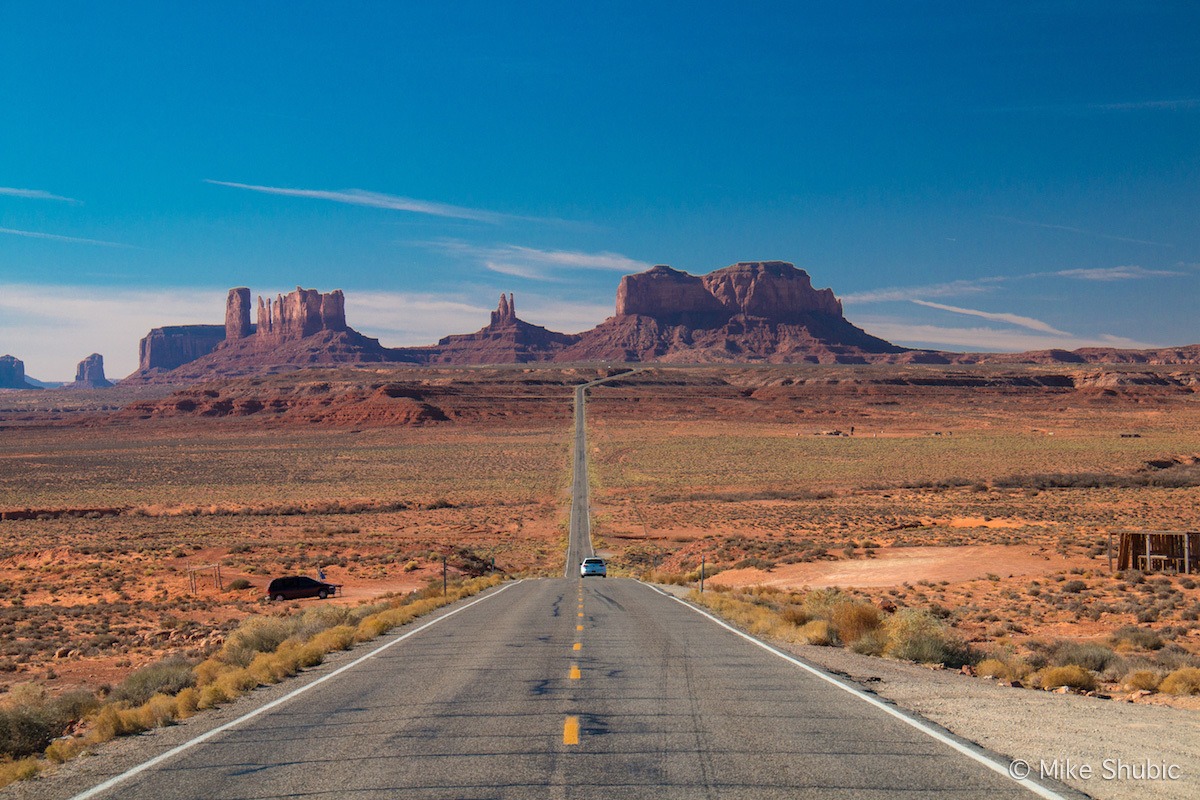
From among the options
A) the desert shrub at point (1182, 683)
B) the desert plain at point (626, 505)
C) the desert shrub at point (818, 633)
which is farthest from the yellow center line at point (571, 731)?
the desert shrub at point (818, 633)

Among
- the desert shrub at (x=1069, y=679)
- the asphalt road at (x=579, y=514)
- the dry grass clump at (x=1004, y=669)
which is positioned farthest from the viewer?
the asphalt road at (x=579, y=514)

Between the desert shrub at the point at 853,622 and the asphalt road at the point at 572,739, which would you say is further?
the desert shrub at the point at 853,622

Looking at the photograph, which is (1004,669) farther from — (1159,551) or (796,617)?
(1159,551)

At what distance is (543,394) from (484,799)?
5768 inches

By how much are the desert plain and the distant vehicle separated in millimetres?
679

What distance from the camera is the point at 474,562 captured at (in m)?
42.1

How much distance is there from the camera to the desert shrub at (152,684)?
12.0 metres

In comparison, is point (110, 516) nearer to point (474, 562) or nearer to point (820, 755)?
point (474, 562)

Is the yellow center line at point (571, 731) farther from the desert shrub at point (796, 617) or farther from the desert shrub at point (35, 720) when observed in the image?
the desert shrub at point (796, 617)

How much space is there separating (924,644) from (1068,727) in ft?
18.5

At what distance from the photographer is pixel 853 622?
16.2 metres

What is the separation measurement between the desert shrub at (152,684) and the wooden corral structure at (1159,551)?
2393 cm
